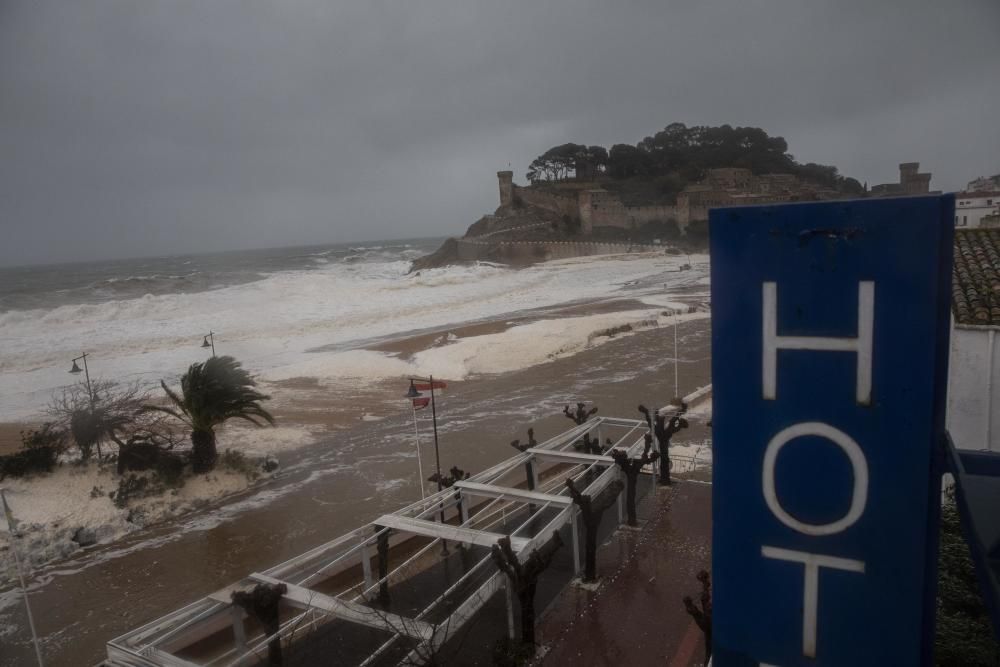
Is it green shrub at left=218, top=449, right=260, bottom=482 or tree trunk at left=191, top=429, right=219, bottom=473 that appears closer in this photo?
tree trunk at left=191, top=429, right=219, bottom=473

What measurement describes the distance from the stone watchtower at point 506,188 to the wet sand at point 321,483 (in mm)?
68778

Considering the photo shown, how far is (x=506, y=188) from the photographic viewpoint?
303 feet

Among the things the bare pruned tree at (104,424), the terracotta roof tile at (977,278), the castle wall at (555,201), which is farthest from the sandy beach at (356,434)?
the castle wall at (555,201)

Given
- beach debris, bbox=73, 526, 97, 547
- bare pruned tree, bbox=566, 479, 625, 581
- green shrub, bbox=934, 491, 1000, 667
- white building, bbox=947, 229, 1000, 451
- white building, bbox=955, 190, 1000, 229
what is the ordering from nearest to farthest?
green shrub, bbox=934, 491, 1000, 667 → bare pruned tree, bbox=566, 479, 625, 581 → white building, bbox=947, 229, 1000, 451 → beach debris, bbox=73, 526, 97, 547 → white building, bbox=955, 190, 1000, 229

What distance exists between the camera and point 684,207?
8081 cm

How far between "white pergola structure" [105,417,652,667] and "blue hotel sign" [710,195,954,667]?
3868mm

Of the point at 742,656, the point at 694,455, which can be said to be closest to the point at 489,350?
the point at 694,455

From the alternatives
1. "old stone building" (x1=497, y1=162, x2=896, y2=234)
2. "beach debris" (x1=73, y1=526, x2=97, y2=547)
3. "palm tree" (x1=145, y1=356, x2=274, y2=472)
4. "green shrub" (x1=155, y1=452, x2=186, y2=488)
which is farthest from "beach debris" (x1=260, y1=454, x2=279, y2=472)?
"old stone building" (x1=497, y1=162, x2=896, y2=234)

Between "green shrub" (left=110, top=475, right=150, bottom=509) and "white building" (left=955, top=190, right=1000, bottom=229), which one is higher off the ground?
"white building" (left=955, top=190, right=1000, bottom=229)

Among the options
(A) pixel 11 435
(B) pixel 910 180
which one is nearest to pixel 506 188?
(B) pixel 910 180

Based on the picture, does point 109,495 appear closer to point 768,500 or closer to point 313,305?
point 768,500

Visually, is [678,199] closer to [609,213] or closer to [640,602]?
[609,213]

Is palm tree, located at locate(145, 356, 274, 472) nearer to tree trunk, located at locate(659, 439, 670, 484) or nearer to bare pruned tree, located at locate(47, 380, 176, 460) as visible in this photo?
bare pruned tree, located at locate(47, 380, 176, 460)

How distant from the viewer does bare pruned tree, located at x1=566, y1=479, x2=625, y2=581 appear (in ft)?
23.1
